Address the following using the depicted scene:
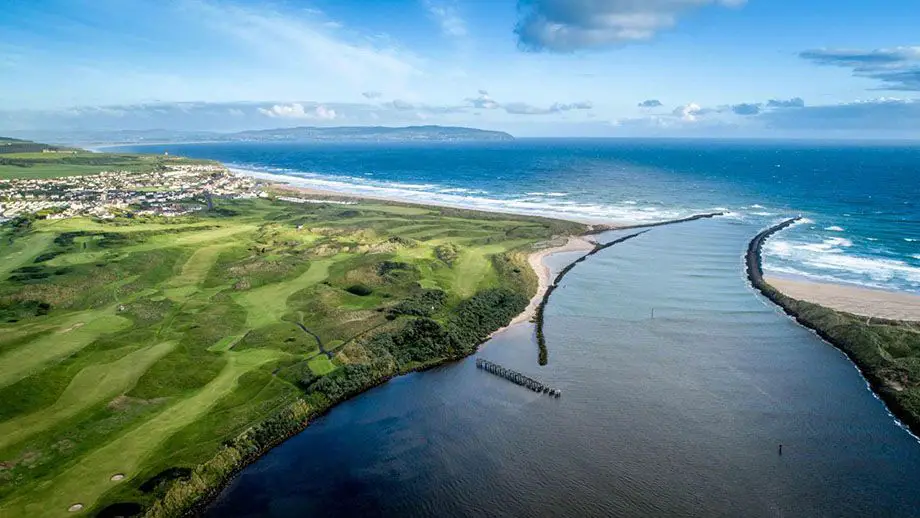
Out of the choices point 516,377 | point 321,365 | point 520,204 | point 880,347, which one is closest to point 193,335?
point 321,365

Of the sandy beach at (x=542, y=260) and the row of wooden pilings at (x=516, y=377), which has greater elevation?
the sandy beach at (x=542, y=260)

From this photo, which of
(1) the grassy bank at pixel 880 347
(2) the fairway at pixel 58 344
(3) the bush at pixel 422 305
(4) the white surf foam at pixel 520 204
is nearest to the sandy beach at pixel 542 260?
(3) the bush at pixel 422 305

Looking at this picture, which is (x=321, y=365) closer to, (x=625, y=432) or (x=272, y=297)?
(x=272, y=297)

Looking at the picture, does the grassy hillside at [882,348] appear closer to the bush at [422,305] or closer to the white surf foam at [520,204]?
the bush at [422,305]

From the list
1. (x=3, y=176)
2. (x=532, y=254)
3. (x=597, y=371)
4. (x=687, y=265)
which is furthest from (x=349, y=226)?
(x=3, y=176)

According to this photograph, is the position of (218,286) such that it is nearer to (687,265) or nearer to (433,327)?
(433,327)

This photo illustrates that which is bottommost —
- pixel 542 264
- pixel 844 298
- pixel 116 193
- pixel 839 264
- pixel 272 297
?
pixel 272 297
